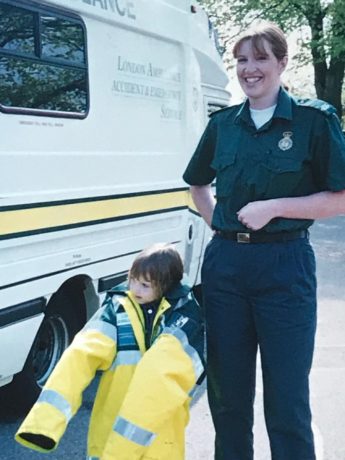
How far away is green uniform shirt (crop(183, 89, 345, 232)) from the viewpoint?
120 inches

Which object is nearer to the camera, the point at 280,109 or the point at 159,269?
the point at 280,109

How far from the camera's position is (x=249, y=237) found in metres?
3.15

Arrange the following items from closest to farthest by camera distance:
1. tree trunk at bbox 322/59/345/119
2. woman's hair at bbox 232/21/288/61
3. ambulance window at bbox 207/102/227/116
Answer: woman's hair at bbox 232/21/288/61, ambulance window at bbox 207/102/227/116, tree trunk at bbox 322/59/345/119

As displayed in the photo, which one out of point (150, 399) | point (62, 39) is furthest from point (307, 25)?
point (150, 399)

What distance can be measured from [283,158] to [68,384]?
118 centimetres

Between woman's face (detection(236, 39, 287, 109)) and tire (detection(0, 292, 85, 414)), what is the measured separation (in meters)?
2.19

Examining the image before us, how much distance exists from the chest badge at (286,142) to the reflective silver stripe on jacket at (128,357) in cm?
99

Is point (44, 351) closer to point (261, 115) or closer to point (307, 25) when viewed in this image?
point (261, 115)

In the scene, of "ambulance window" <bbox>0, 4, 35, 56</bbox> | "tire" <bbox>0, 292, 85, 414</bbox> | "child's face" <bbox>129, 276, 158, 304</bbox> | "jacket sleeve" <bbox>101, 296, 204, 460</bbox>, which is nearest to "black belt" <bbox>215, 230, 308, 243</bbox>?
"child's face" <bbox>129, 276, 158, 304</bbox>

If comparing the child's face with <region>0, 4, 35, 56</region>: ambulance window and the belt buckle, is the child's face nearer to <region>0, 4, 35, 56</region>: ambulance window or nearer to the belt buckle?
the belt buckle

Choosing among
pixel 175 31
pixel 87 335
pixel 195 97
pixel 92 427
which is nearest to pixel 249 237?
pixel 87 335

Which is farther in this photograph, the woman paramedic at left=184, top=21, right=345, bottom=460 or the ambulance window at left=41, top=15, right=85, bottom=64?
the ambulance window at left=41, top=15, right=85, bottom=64

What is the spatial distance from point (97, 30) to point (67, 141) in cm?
80

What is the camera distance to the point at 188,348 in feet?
10.3
